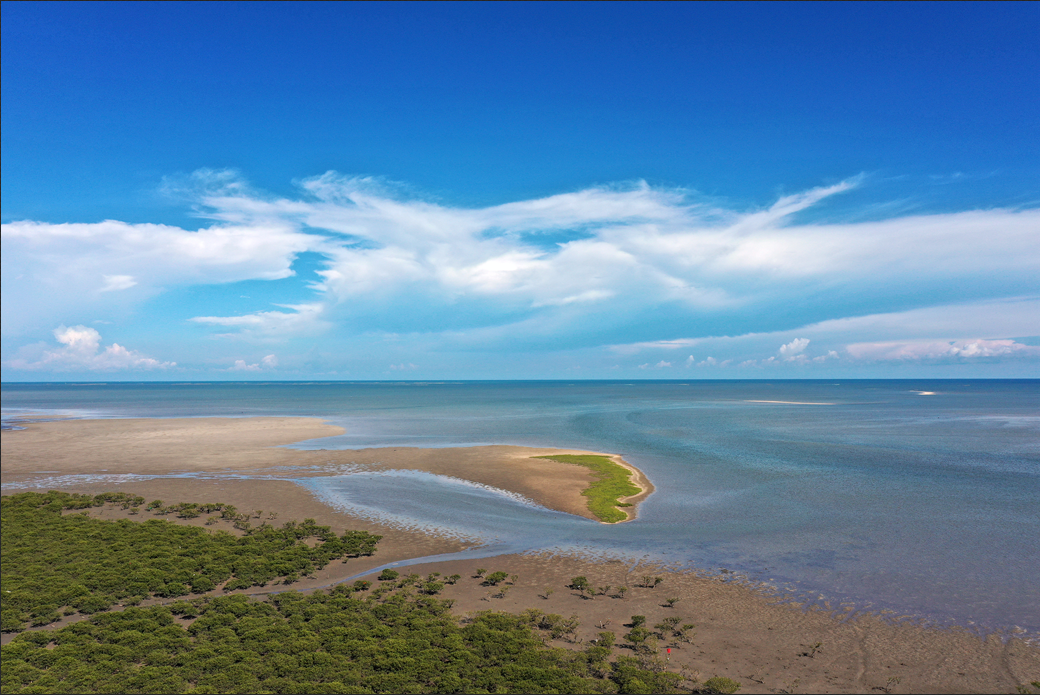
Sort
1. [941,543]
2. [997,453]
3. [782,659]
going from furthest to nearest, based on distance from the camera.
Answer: [997,453] < [941,543] < [782,659]

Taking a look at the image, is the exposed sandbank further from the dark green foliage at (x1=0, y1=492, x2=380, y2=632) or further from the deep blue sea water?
the dark green foliage at (x1=0, y1=492, x2=380, y2=632)

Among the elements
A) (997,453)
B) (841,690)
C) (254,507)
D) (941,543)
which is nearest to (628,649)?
(841,690)

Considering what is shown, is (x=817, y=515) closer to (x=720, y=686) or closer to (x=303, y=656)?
(x=720, y=686)

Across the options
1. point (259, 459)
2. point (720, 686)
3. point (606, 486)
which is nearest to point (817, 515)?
point (606, 486)

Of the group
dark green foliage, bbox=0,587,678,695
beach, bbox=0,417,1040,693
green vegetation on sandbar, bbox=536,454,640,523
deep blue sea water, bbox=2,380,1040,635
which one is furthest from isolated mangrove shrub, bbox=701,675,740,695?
green vegetation on sandbar, bbox=536,454,640,523

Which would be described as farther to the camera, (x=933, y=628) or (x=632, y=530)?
(x=632, y=530)

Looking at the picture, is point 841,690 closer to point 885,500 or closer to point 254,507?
point 885,500
